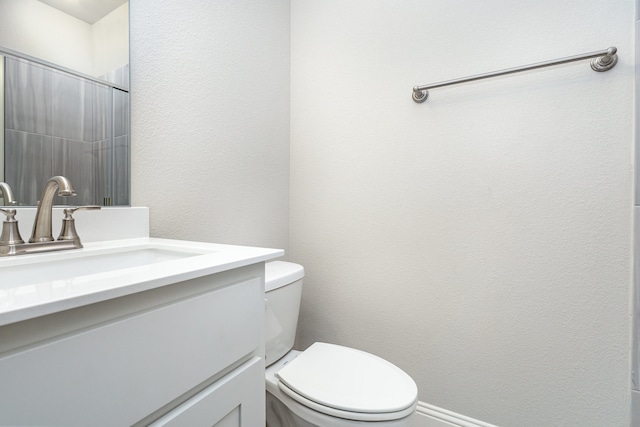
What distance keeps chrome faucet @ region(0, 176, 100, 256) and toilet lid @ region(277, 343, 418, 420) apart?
2.28ft

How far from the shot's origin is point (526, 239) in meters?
1.04

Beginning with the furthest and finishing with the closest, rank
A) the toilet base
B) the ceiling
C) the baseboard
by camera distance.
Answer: the baseboard → the toilet base → the ceiling

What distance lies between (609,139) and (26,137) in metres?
1.60

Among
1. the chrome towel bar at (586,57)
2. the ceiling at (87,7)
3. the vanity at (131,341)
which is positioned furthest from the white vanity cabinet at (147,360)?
the chrome towel bar at (586,57)

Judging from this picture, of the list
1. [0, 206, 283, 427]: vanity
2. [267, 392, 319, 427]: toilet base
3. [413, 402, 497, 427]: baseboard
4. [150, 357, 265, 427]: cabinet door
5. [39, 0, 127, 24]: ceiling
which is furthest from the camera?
[413, 402, 497, 427]: baseboard

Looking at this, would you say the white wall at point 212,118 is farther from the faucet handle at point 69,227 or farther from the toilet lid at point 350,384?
the toilet lid at point 350,384

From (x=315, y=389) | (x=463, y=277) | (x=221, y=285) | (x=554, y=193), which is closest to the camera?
(x=221, y=285)

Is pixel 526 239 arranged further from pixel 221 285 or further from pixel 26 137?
pixel 26 137

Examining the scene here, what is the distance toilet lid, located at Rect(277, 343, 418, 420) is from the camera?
0.80 meters

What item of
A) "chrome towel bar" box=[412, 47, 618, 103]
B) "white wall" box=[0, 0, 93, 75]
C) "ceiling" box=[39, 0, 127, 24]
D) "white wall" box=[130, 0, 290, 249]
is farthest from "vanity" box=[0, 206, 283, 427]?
"chrome towel bar" box=[412, 47, 618, 103]

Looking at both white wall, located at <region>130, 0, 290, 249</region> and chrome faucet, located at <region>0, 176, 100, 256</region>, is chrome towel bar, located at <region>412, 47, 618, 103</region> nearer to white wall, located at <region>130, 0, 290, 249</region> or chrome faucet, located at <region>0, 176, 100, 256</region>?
white wall, located at <region>130, 0, 290, 249</region>

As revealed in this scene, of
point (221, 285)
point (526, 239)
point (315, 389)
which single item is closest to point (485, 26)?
point (526, 239)

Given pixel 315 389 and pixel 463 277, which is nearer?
pixel 315 389

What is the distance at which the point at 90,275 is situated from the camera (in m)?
0.49
